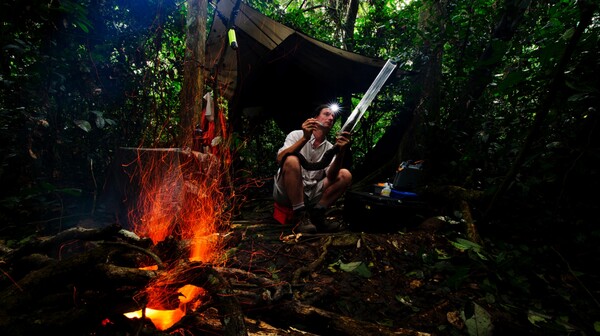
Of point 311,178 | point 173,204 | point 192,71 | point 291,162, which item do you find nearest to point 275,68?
point 192,71

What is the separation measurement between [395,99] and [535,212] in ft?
14.3

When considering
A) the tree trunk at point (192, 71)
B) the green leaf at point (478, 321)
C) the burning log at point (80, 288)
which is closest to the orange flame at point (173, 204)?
the burning log at point (80, 288)

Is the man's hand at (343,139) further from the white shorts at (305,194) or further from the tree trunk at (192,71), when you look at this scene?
the tree trunk at (192,71)

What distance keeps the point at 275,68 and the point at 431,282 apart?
530 cm

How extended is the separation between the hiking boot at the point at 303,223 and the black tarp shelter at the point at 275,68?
8.61 feet

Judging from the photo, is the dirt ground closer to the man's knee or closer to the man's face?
the man's knee

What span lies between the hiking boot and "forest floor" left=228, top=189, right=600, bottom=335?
0.25 meters

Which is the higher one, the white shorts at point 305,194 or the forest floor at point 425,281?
the white shorts at point 305,194

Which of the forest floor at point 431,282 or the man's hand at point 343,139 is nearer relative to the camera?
the forest floor at point 431,282

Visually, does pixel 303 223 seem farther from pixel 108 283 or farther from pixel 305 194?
pixel 108 283

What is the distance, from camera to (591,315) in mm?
1829

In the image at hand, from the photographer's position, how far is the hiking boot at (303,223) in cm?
335

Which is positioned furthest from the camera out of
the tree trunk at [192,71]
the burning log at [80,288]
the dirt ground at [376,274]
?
the tree trunk at [192,71]

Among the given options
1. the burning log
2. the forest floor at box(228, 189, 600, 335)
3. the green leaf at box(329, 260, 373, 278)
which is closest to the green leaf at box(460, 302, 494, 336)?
the forest floor at box(228, 189, 600, 335)
